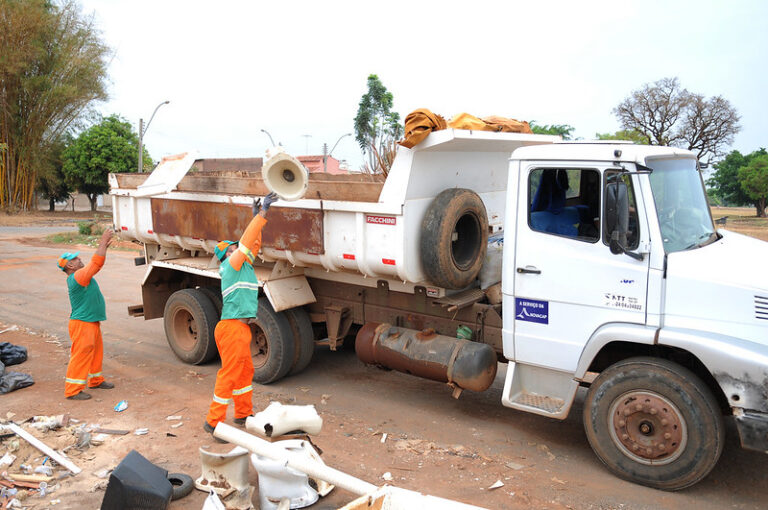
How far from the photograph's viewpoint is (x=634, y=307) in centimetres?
420

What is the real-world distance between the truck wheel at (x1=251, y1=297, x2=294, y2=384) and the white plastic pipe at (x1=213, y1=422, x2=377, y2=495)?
213cm

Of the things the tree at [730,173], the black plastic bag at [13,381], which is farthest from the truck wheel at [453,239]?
the tree at [730,173]

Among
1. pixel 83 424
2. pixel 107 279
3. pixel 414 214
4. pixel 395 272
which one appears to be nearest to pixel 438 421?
pixel 395 272

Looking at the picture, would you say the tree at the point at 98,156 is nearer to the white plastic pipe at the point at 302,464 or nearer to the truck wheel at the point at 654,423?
the white plastic pipe at the point at 302,464

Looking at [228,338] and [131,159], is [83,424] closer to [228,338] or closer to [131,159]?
[228,338]

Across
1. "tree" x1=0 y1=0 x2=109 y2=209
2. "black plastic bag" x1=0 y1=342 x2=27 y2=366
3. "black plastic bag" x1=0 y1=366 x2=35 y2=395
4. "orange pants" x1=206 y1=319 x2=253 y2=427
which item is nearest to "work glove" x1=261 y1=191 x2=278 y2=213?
"orange pants" x1=206 y1=319 x2=253 y2=427

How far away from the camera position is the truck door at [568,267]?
13.8 ft

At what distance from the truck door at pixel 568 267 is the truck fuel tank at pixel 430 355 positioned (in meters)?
0.41

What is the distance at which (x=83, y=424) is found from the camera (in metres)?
5.30

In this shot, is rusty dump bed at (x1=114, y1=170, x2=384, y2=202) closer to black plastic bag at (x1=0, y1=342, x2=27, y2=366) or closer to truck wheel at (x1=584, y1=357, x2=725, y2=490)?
black plastic bag at (x1=0, y1=342, x2=27, y2=366)

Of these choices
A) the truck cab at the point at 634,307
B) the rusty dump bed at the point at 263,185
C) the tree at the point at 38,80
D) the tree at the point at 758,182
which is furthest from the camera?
the tree at the point at 758,182

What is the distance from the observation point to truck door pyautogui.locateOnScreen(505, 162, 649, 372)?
421 cm

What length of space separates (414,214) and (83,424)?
3.47 metres

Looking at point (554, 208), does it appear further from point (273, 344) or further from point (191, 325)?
point (191, 325)
